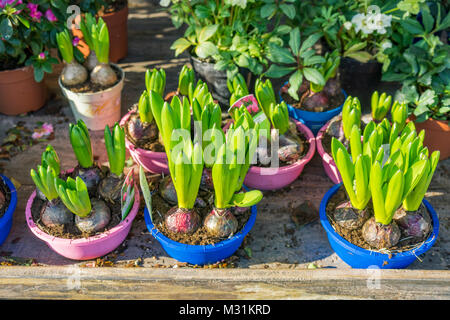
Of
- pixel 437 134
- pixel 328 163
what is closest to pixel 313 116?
pixel 328 163

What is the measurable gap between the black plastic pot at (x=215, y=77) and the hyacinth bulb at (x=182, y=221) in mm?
838

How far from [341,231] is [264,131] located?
431mm

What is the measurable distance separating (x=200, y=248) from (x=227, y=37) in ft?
3.41

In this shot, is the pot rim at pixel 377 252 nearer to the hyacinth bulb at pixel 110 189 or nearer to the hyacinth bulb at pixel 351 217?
the hyacinth bulb at pixel 351 217

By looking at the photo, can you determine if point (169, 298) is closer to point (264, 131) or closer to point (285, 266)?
point (285, 266)

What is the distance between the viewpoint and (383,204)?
1.46 meters

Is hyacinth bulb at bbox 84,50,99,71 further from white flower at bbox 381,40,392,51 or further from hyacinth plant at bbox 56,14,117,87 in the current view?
white flower at bbox 381,40,392,51

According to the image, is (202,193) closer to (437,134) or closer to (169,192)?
(169,192)

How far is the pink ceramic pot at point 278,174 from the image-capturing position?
1813 mm

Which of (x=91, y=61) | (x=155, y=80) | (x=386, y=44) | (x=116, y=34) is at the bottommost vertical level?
(x=116, y=34)

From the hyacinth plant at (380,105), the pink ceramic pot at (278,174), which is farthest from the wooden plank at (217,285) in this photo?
the hyacinth plant at (380,105)

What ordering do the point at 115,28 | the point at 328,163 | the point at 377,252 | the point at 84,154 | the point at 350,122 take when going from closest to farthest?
the point at 377,252, the point at 84,154, the point at 350,122, the point at 328,163, the point at 115,28

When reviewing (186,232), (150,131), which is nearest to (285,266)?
(186,232)

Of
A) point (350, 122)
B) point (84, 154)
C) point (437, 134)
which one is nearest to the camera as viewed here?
point (84, 154)
